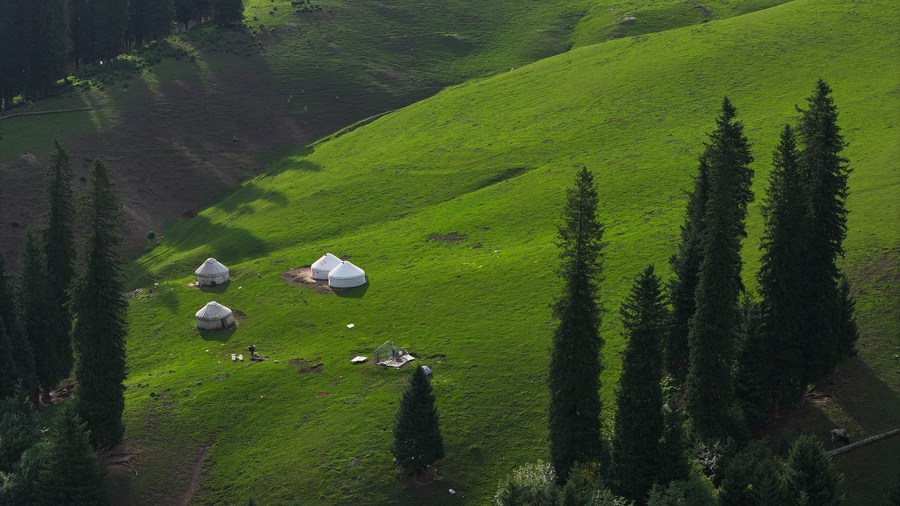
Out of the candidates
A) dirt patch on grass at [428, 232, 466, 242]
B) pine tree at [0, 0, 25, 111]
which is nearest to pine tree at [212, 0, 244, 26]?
pine tree at [0, 0, 25, 111]

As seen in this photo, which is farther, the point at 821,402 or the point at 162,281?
the point at 162,281

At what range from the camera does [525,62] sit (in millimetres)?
170125

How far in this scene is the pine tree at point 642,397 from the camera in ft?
177

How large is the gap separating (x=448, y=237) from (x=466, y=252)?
18.9ft

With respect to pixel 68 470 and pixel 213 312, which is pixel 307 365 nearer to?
pixel 213 312

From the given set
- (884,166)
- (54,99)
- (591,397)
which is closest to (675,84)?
(884,166)

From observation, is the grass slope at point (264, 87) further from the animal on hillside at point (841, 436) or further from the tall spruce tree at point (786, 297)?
the animal on hillside at point (841, 436)

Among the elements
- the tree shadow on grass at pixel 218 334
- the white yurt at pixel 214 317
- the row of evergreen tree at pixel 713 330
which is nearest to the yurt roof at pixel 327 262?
the white yurt at pixel 214 317

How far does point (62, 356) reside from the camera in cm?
8425

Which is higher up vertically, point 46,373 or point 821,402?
point 821,402

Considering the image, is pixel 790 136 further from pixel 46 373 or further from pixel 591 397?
pixel 46 373

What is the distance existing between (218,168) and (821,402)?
4102 inches

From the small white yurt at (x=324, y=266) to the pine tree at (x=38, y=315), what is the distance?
82.7 feet

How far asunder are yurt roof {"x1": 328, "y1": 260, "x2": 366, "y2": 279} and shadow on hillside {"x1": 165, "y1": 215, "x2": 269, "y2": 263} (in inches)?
697
